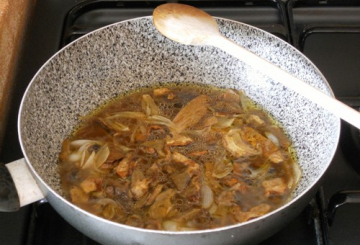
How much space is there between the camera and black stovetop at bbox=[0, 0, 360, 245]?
38.6 inches

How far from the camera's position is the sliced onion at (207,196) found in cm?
90

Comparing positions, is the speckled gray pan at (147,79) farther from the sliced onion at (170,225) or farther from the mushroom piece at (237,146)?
the sliced onion at (170,225)

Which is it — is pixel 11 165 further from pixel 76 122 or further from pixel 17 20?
pixel 17 20

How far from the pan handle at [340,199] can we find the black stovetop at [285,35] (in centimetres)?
4

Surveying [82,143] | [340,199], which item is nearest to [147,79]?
[82,143]

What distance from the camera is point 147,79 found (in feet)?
3.84

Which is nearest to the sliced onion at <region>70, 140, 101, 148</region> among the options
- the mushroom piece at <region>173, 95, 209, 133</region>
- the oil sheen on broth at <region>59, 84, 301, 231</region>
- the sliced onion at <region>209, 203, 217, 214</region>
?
the oil sheen on broth at <region>59, 84, 301, 231</region>

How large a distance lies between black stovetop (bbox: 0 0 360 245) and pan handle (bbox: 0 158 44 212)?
0.37 feet

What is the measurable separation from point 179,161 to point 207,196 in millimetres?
96

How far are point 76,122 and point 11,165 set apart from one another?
267mm

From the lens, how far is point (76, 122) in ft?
3.57

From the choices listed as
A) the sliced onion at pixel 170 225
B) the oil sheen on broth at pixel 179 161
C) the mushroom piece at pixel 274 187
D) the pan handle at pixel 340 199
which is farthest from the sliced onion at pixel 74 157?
the pan handle at pixel 340 199

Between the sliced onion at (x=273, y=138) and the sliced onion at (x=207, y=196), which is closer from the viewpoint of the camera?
the sliced onion at (x=207, y=196)

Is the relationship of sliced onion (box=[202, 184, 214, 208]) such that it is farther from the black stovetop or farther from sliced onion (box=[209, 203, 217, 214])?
the black stovetop
